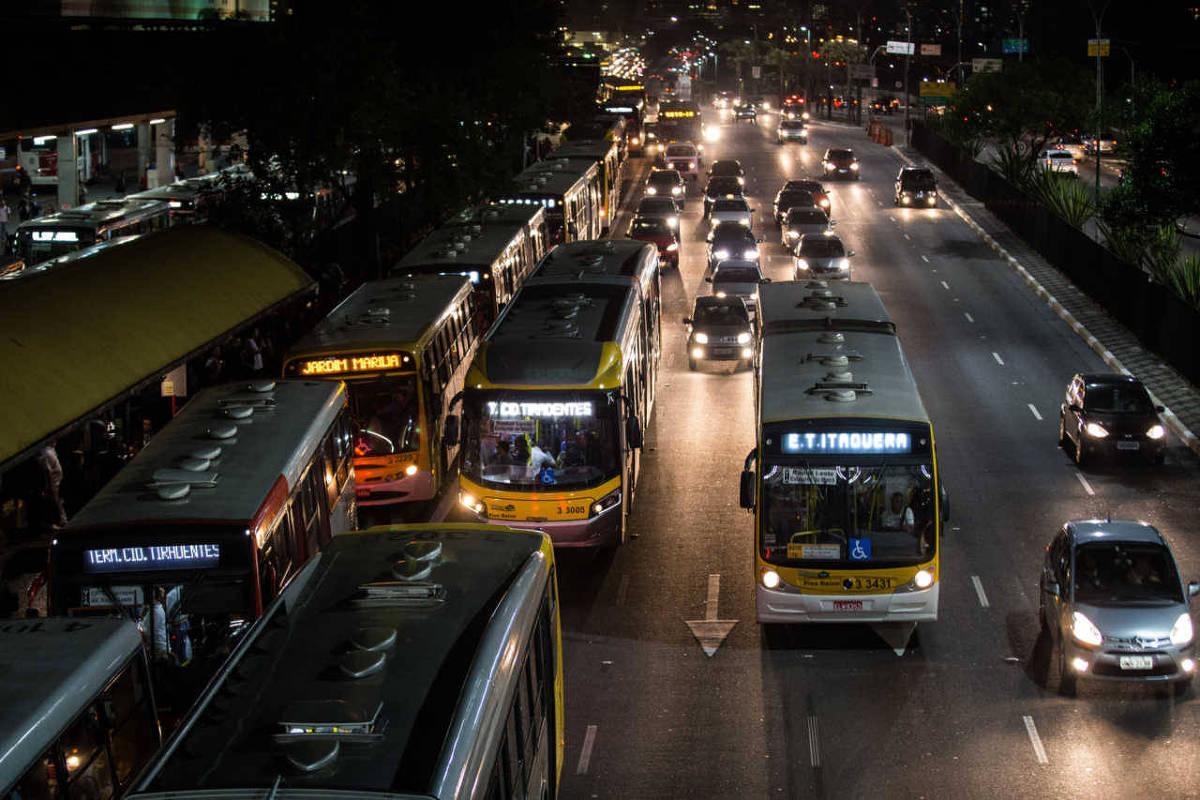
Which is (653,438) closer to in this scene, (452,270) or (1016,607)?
(452,270)

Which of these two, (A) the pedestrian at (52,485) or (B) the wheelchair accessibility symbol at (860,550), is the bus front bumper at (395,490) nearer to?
(A) the pedestrian at (52,485)

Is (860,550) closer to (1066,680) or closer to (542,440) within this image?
(1066,680)

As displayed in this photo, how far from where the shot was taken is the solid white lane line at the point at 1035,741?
15383mm

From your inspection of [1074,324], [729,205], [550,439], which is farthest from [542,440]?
[729,205]

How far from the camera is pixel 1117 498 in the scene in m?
24.8

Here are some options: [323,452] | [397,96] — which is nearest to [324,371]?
[323,452]

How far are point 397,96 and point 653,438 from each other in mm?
16252

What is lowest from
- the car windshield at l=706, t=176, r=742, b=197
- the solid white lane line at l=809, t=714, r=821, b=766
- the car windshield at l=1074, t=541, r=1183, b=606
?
the solid white lane line at l=809, t=714, r=821, b=766

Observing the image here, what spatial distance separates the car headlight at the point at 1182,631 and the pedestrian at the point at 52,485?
1511 cm

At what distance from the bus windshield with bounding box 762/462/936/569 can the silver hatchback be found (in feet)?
5.59

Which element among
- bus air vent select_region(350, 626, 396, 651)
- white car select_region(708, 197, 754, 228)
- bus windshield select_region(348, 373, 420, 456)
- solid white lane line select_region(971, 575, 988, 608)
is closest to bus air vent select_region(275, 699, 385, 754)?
bus air vent select_region(350, 626, 396, 651)

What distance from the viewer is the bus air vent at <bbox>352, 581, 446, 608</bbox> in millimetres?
11531

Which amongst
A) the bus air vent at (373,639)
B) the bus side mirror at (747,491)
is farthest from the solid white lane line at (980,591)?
the bus air vent at (373,639)

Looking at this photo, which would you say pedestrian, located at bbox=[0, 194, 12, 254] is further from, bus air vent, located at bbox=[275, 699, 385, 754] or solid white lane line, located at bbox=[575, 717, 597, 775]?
bus air vent, located at bbox=[275, 699, 385, 754]
